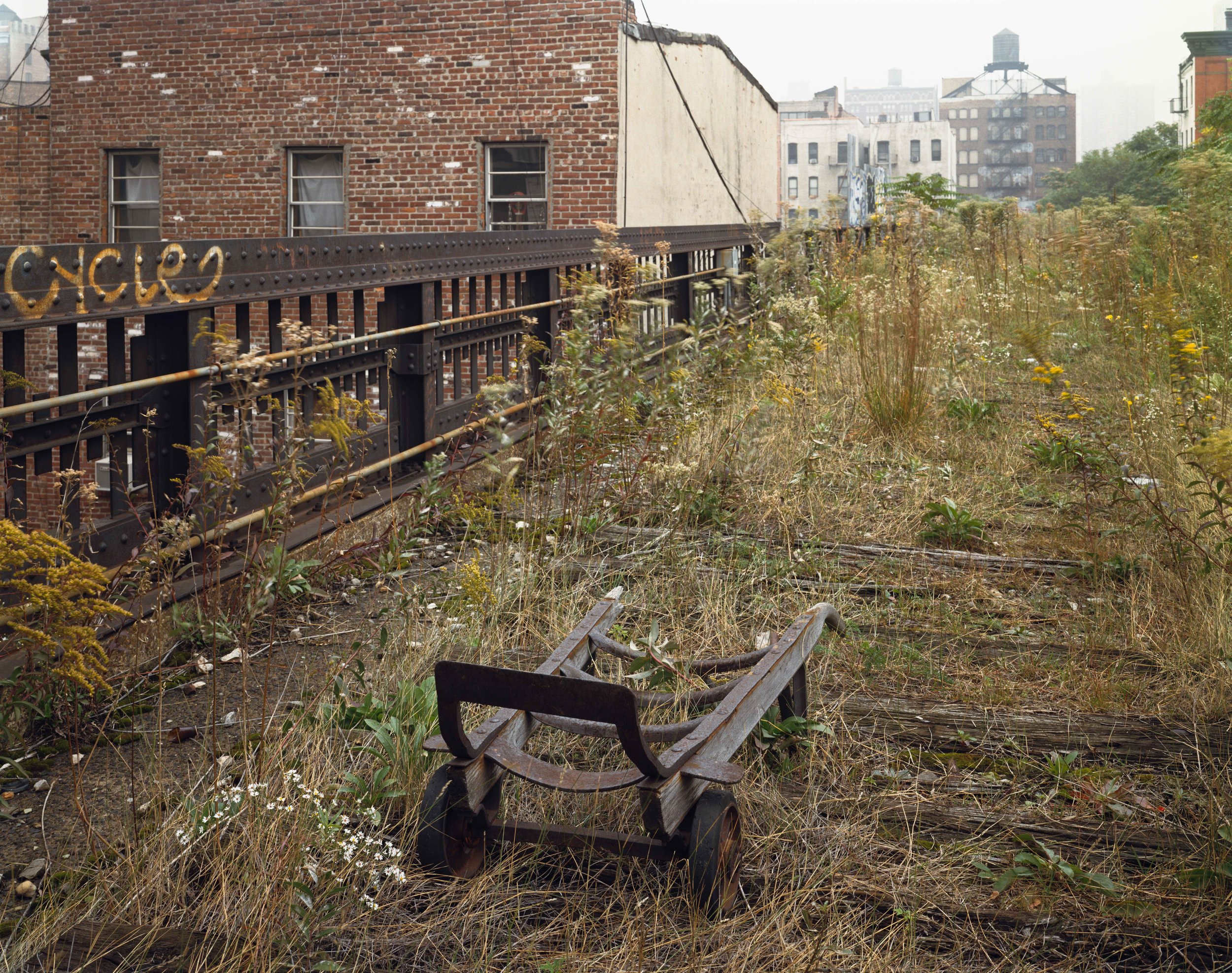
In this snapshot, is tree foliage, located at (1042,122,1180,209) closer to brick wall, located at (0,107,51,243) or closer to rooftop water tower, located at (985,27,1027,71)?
rooftop water tower, located at (985,27,1027,71)

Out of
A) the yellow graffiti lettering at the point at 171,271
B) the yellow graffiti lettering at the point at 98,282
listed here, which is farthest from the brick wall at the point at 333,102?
the yellow graffiti lettering at the point at 98,282

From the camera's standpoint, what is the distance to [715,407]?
6.84 m

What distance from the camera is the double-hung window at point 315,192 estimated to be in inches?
675

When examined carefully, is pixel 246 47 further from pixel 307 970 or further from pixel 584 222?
pixel 307 970

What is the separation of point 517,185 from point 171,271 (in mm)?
13289

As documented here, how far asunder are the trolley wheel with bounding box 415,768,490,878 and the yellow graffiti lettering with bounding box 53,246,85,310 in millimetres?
1812

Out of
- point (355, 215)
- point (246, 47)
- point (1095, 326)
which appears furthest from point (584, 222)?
point (1095, 326)

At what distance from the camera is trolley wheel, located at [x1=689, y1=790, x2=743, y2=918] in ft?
7.50

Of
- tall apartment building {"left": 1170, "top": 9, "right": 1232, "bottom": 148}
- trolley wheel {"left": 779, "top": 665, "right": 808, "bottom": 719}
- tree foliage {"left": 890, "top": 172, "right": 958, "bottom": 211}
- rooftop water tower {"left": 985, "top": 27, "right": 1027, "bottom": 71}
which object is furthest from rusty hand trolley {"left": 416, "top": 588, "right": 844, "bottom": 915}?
rooftop water tower {"left": 985, "top": 27, "right": 1027, "bottom": 71}

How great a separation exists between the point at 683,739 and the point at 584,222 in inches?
548

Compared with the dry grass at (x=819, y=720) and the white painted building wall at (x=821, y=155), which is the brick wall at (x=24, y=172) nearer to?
the dry grass at (x=819, y=720)

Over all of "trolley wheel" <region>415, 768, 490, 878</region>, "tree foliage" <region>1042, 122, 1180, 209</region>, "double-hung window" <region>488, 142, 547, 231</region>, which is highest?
"tree foliage" <region>1042, 122, 1180, 209</region>

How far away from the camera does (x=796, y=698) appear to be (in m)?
3.15

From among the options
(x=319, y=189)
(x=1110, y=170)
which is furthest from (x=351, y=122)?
(x=1110, y=170)
